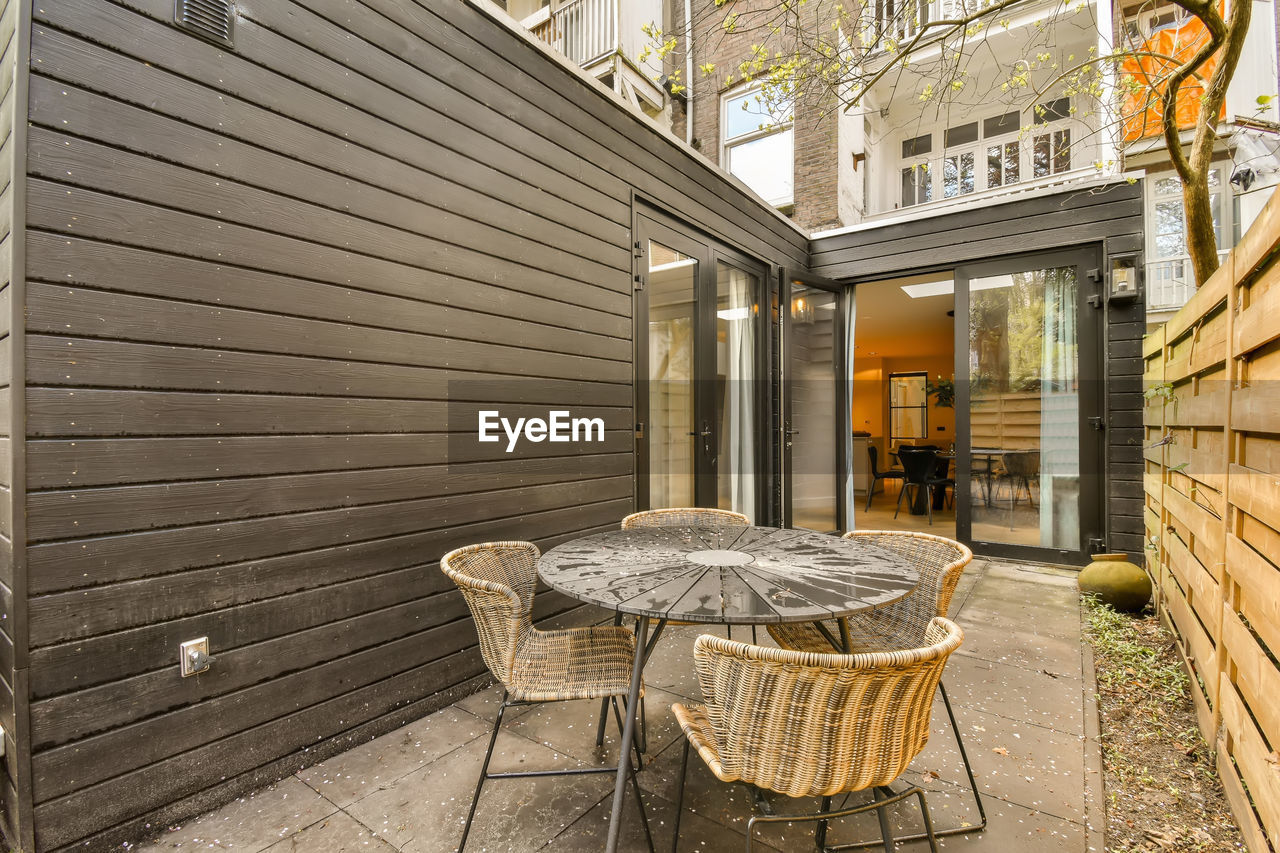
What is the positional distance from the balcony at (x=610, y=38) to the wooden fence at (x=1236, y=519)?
231 inches

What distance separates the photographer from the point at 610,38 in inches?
246

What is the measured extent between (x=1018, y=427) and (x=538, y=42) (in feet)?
14.6

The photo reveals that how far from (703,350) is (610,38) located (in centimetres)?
446

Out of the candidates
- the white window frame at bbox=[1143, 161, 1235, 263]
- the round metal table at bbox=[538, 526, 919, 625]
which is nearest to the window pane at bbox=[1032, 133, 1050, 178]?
the white window frame at bbox=[1143, 161, 1235, 263]

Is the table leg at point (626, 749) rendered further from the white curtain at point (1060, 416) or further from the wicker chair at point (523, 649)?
the white curtain at point (1060, 416)

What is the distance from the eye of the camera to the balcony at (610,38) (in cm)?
623

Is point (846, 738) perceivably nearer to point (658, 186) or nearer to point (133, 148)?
point (133, 148)

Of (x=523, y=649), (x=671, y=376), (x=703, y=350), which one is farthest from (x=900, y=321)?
(x=523, y=649)

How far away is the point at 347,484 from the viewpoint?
2004mm

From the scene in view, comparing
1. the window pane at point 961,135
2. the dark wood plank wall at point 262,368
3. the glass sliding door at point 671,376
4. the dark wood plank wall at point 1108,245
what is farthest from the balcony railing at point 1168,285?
the dark wood plank wall at point 262,368

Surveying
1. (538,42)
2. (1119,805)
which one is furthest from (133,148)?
(1119,805)

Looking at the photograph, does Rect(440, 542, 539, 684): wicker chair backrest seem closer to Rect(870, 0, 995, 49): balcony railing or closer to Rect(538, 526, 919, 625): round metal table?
Rect(538, 526, 919, 625): round metal table

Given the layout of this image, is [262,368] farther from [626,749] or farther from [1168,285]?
[1168,285]
